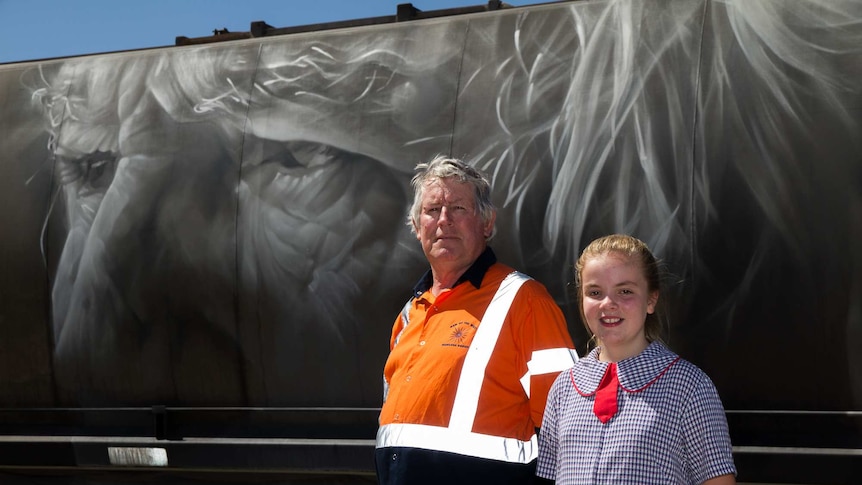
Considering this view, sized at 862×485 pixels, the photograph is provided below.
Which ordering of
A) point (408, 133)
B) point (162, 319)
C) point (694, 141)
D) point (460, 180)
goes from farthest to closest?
point (162, 319) → point (408, 133) → point (694, 141) → point (460, 180)

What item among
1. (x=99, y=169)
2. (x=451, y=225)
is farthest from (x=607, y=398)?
(x=99, y=169)

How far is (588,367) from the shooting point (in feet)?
8.74

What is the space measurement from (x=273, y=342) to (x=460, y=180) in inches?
75.9

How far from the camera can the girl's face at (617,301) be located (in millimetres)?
2564

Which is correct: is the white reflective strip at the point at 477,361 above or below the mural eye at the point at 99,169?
below

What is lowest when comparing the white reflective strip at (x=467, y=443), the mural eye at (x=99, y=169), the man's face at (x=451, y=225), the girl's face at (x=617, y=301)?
the white reflective strip at (x=467, y=443)

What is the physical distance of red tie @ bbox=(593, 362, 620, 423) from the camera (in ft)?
8.21

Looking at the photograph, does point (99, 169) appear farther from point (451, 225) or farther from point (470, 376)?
point (470, 376)

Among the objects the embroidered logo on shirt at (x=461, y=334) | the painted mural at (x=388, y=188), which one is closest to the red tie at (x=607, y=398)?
the embroidered logo on shirt at (x=461, y=334)

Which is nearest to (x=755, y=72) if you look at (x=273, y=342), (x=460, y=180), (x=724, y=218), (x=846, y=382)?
(x=724, y=218)

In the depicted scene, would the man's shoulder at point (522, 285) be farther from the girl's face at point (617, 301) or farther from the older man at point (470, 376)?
the girl's face at point (617, 301)

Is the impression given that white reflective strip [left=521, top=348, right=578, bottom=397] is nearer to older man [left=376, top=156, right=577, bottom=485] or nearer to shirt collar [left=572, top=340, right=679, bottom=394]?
older man [left=376, top=156, right=577, bottom=485]

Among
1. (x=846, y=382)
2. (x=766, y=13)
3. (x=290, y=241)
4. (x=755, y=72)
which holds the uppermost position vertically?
(x=766, y=13)

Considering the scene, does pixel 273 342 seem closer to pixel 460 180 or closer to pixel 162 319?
pixel 162 319
